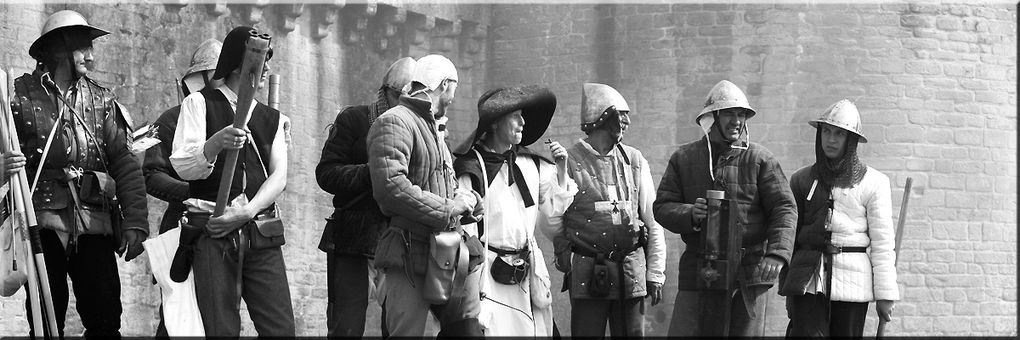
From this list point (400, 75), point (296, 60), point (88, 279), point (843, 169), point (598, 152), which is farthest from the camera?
point (296, 60)

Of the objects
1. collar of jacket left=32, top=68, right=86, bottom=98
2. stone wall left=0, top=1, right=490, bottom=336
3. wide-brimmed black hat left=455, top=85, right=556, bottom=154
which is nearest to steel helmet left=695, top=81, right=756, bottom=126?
wide-brimmed black hat left=455, top=85, right=556, bottom=154

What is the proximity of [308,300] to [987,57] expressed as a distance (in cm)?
668

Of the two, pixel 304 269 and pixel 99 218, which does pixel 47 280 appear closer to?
pixel 99 218

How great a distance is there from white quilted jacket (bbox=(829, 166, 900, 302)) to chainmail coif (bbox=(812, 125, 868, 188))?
34 millimetres

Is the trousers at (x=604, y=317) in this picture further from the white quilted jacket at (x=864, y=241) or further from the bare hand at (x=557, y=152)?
the white quilted jacket at (x=864, y=241)

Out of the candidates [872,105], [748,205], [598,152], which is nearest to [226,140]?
[598,152]

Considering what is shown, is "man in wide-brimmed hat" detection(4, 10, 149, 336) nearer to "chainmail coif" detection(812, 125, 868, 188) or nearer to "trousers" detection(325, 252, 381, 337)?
"trousers" detection(325, 252, 381, 337)

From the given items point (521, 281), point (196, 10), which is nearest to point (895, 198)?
point (196, 10)

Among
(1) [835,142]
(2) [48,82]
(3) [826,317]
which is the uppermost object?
(2) [48,82]

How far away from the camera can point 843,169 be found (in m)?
9.05

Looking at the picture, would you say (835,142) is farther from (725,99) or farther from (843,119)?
(725,99)

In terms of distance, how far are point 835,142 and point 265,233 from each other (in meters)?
3.27

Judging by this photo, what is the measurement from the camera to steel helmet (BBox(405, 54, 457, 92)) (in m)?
7.50

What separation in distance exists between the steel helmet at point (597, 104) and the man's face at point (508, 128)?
2.97 feet
